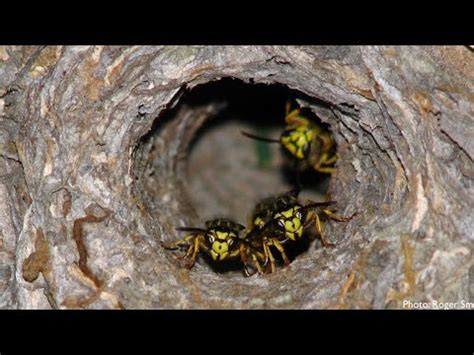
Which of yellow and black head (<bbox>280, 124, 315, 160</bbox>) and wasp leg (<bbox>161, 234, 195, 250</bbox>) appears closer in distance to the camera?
wasp leg (<bbox>161, 234, 195, 250</bbox>)

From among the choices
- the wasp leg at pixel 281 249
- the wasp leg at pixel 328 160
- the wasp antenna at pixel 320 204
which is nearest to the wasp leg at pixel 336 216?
the wasp antenna at pixel 320 204

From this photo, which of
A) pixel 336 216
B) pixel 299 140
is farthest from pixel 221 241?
pixel 299 140

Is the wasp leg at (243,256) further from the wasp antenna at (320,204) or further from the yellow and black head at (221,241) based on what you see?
the wasp antenna at (320,204)

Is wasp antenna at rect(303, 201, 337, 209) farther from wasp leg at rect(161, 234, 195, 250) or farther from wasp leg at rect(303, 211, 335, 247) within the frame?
wasp leg at rect(161, 234, 195, 250)

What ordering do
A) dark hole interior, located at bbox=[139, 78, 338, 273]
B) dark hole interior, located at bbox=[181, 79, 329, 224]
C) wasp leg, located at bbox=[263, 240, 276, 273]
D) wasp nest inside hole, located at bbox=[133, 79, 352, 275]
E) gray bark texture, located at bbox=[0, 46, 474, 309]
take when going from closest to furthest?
1. gray bark texture, located at bbox=[0, 46, 474, 309]
2. wasp leg, located at bbox=[263, 240, 276, 273]
3. wasp nest inside hole, located at bbox=[133, 79, 352, 275]
4. dark hole interior, located at bbox=[139, 78, 338, 273]
5. dark hole interior, located at bbox=[181, 79, 329, 224]

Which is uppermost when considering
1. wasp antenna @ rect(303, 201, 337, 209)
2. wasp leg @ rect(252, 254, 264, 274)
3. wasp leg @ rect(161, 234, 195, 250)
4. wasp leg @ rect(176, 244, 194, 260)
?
wasp antenna @ rect(303, 201, 337, 209)

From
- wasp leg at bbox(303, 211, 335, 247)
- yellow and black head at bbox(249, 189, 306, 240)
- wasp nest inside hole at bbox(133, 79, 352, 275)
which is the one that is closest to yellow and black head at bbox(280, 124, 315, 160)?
wasp nest inside hole at bbox(133, 79, 352, 275)

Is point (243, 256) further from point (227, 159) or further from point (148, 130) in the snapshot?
point (227, 159)
